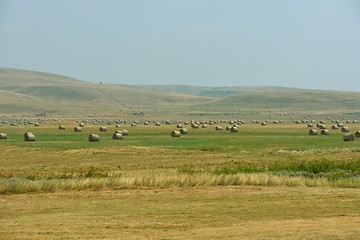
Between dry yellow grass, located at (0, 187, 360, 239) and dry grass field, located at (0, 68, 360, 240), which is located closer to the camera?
dry yellow grass, located at (0, 187, 360, 239)

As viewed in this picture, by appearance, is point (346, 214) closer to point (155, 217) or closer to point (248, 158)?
point (155, 217)

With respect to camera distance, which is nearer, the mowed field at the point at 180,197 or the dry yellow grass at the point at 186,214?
the dry yellow grass at the point at 186,214

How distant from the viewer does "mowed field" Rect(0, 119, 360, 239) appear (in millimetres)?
19688

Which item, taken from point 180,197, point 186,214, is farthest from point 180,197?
point 186,214

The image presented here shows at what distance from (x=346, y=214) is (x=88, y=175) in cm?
1340

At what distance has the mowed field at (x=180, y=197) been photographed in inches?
775

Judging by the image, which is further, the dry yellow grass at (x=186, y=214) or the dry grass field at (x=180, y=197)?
the dry grass field at (x=180, y=197)

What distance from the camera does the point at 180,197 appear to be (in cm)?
2695

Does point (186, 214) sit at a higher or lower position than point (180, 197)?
higher

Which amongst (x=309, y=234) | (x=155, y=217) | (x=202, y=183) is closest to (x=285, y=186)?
(x=202, y=183)

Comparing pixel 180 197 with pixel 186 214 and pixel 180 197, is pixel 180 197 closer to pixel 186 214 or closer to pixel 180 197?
pixel 180 197

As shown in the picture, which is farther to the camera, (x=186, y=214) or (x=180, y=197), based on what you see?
(x=180, y=197)

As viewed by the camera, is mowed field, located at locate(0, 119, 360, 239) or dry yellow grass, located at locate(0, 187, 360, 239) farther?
mowed field, located at locate(0, 119, 360, 239)

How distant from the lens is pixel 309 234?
1853 cm
